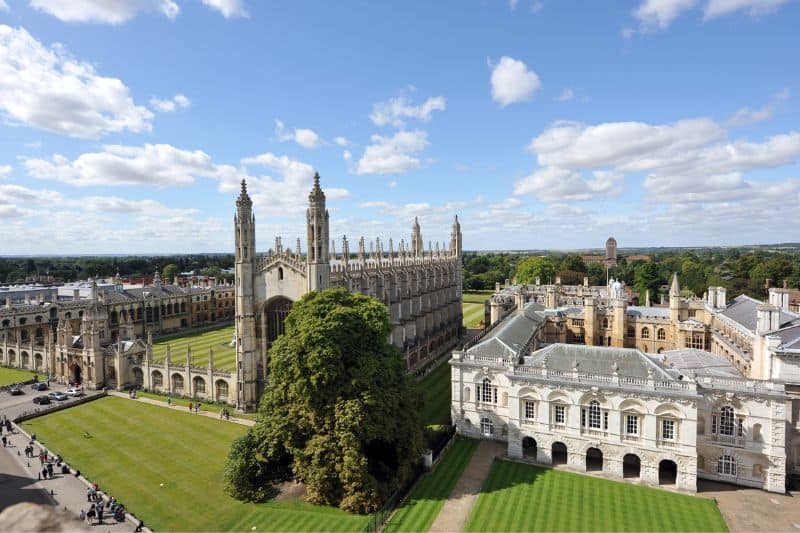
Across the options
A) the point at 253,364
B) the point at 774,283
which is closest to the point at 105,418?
the point at 253,364

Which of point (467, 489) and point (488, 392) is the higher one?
point (488, 392)

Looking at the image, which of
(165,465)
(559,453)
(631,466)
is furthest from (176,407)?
(631,466)

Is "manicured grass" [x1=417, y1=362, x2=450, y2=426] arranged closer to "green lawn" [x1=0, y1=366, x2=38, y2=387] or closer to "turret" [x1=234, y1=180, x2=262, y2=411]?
"turret" [x1=234, y1=180, x2=262, y2=411]

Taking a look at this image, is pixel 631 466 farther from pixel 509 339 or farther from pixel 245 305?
pixel 245 305

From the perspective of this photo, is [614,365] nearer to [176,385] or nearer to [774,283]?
[176,385]

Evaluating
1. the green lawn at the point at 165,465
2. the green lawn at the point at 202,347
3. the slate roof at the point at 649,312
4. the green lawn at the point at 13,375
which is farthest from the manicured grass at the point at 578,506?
the green lawn at the point at 13,375

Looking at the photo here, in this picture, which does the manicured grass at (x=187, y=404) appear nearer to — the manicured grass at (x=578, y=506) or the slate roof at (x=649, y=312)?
the manicured grass at (x=578, y=506)
